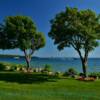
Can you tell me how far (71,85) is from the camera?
34.4 m

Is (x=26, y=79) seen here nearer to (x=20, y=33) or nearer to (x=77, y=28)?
(x=77, y=28)

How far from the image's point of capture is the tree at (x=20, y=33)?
60.4 meters

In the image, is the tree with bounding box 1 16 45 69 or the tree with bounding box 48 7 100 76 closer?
the tree with bounding box 48 7 100 76

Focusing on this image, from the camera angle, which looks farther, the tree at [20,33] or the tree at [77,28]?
the tree at [20,33]

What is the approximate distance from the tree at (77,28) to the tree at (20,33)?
16.4 m

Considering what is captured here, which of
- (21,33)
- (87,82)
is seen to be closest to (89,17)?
(87,82)

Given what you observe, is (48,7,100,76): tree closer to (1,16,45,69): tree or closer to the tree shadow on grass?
the tree shadow on grass

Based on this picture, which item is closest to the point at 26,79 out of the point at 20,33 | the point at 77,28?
the point at 77,28

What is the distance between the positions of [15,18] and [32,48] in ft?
23.9

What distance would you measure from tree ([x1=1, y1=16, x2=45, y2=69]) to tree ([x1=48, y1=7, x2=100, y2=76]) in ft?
53.8

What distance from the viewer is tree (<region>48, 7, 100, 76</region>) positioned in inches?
1683

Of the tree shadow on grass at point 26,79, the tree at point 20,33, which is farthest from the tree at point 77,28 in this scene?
the tree at point 20,33

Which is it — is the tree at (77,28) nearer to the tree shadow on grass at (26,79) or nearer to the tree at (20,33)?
the tree shadow on grass at (26,79)

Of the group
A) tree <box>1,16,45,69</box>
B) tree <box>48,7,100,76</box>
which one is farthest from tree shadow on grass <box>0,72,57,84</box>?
tree <box>1,16,45,69</box>
